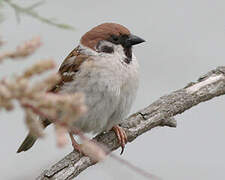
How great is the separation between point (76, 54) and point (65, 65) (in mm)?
123

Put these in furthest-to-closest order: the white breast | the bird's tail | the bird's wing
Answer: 1. the bird's tail
2. the bird's wing
3. the white breast

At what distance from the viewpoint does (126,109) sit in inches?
131

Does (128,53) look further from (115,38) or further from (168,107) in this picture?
(168,107)

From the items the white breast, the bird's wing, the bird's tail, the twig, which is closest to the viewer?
the twig

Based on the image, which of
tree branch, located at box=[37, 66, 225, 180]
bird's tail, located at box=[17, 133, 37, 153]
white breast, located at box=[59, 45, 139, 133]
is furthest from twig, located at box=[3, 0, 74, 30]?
bird's tail, located at box=[17, 133, 37, 153]

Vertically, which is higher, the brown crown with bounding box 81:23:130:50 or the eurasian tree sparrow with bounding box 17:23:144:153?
the brown crown with bounding box 81:23:130:50

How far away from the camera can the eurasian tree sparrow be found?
3146mm

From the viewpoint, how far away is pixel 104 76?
10.3ft

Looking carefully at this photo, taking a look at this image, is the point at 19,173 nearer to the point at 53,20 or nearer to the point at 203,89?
the point at 203,89

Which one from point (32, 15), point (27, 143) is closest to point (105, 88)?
point (27, 143)

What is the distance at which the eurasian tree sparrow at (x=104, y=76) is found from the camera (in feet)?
10.3

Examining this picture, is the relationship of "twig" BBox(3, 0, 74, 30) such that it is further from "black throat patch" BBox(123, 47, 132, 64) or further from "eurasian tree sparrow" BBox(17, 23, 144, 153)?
"black throat patch" BBox(123, 47, 132, 64)

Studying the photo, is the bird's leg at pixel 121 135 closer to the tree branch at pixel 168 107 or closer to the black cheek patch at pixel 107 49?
the tree branch at pixel 168 107

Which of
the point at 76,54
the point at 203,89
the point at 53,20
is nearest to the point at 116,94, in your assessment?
the point at 76,54
